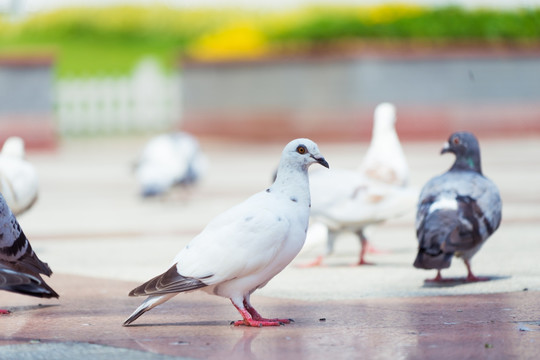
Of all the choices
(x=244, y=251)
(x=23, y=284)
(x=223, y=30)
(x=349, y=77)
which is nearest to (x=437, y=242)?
(x=244, y=251)

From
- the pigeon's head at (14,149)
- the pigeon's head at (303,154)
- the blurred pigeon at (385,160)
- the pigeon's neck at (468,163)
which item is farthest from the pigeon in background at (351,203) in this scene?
the pigeon's head at (14,149)

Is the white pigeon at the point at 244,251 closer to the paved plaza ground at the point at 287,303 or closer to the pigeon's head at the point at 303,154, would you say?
the pigeon's head at the point at 303,154

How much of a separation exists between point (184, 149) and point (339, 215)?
659cm

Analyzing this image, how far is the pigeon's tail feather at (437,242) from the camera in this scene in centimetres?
670

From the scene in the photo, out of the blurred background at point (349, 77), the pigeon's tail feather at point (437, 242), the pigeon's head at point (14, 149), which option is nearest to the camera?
the pigeon's tail feather at point (437, 242)

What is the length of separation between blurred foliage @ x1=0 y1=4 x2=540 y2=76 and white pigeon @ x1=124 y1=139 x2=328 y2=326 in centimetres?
1925

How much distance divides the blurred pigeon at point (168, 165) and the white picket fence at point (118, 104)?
15.0 meters

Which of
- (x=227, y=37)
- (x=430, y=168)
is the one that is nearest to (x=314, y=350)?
(x=430, y=168)

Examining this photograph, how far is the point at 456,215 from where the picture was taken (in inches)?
271

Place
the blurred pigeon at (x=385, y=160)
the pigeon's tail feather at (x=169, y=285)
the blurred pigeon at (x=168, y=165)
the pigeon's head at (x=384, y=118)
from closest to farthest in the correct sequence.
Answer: the pigeon's tail feather at (x=169, y=285), the blurred pigeon at (x=385, y=160), the pigeon's head at (x=384, y=118), the blurred pigeon at (x=168, y=165)

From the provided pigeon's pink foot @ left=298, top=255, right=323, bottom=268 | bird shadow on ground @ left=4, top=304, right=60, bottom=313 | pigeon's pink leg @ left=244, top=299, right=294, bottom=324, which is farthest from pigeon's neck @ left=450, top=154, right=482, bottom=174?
bird shadow on ground @ left=4, top=304, right=60, bottom=313

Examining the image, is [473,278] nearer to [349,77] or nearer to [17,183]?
[17,183]

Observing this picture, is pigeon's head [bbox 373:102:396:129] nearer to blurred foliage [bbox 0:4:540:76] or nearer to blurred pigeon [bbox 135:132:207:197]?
blurred pigeon [bbox 135:132:207:197]

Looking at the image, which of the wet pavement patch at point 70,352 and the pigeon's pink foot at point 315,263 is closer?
the wet pavement patch at point 70,352
